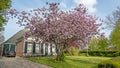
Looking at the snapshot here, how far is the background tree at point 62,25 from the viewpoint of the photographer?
2408cm

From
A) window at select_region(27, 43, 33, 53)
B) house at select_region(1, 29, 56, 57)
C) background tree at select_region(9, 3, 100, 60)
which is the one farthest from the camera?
window at select_region(27, 43, 33, 53)

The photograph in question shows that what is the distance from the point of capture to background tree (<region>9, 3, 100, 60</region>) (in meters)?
24.1

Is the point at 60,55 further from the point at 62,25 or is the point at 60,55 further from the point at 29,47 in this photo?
the point at 29,47

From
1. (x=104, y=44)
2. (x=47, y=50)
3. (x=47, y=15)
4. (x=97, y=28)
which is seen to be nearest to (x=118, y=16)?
(x=47, y=50)

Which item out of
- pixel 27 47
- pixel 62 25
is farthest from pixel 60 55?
pixel 27 47

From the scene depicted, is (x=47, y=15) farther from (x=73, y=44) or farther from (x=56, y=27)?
(x=73, y=44)

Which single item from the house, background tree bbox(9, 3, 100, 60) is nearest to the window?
the house

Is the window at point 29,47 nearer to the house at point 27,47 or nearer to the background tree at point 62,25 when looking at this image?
the house at point 27,47

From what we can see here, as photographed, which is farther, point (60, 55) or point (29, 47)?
point (29, 47)

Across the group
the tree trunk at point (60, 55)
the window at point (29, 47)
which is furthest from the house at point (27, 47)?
the tree trunk at point (60, 55)

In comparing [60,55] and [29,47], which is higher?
[29,47]

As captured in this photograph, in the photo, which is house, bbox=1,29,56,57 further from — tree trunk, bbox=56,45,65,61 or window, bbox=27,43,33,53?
tree trunk, bbox=56,45,65,61

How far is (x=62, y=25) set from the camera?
24.0 m

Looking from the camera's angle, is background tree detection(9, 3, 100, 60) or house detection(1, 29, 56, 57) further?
house detection(1, 29, 56, 57)
